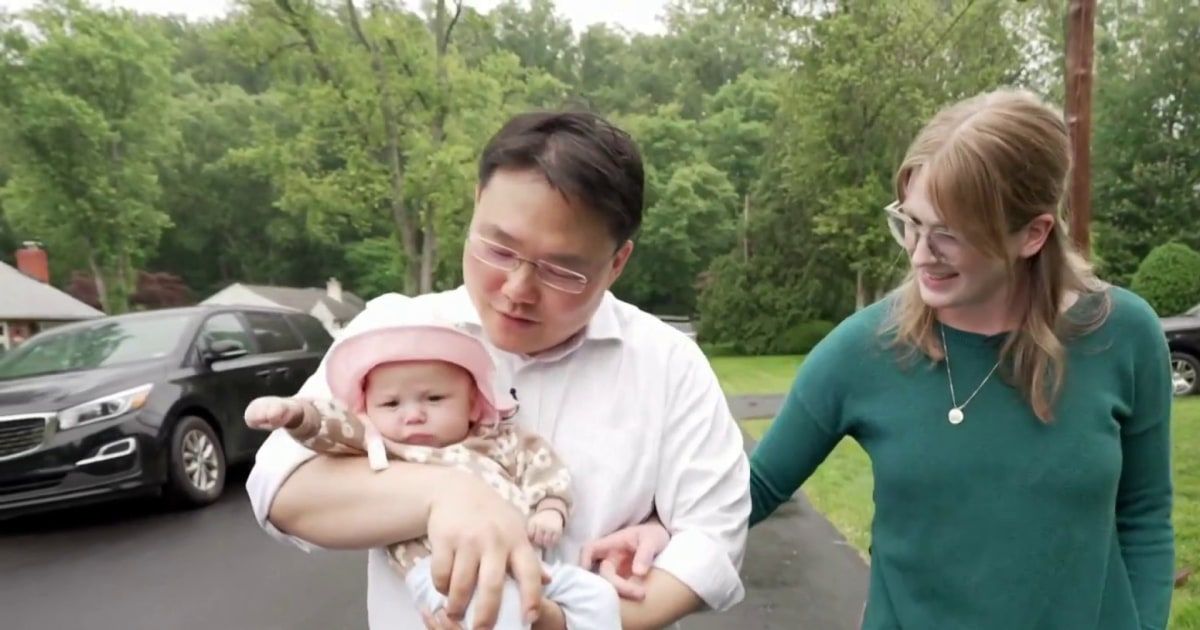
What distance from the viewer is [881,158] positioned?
2758 cm

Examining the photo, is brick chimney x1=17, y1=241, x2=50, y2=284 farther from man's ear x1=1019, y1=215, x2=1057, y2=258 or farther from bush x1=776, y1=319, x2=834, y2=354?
man's ear x1=1019, y1=215, x2=1057, y2=258

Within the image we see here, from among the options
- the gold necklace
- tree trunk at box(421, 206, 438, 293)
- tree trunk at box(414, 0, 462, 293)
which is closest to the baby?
the gold necklace

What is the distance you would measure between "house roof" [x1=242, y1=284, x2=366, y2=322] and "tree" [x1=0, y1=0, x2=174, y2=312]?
7.31 meters

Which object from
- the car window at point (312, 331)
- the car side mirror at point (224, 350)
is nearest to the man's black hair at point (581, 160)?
the car side mirror at point (224, 350)

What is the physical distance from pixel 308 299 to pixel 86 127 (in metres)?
15.8

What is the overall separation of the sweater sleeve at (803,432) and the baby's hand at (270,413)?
0.91 meters

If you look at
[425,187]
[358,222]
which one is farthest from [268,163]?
[425,187]

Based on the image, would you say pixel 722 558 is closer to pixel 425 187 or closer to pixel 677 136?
pixel 425 187

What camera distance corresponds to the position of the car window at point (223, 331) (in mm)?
7276

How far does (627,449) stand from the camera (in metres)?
1.33

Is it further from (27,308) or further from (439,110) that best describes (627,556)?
(27,308)

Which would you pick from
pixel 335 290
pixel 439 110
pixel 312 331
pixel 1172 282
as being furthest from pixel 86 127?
pixel 1172 282

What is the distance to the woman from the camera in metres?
1.54

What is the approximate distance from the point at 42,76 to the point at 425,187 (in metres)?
20.0
